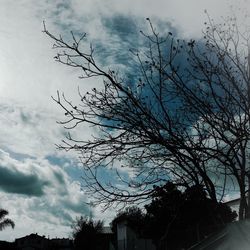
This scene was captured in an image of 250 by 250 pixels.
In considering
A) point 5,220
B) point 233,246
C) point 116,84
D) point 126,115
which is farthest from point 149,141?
point 5,220

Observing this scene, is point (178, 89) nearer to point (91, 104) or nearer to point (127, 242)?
point (91, 104)

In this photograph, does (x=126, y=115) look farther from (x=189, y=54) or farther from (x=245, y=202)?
(x=245, y=202)

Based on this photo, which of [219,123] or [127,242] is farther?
[127,242]

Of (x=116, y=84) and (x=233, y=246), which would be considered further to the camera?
(x=116, y=84)

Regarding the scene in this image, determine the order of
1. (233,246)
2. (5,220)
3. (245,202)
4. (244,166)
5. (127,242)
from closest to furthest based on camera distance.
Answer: (233,246) → (245,202) → (244,166) → (5,220) → (127,242)

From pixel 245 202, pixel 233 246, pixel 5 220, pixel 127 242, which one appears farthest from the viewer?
pixel 127 242

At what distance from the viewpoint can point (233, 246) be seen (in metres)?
2.43

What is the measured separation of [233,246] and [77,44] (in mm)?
5206

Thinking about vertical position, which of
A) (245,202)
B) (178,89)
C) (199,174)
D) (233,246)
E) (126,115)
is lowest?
(233,246)

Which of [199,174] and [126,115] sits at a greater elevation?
[126,115]

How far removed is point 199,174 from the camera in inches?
314

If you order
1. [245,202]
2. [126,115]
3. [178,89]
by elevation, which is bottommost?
[245,202]

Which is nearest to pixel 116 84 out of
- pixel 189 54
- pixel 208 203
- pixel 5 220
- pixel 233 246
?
pixel 189 54

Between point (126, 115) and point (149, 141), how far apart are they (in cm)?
62
